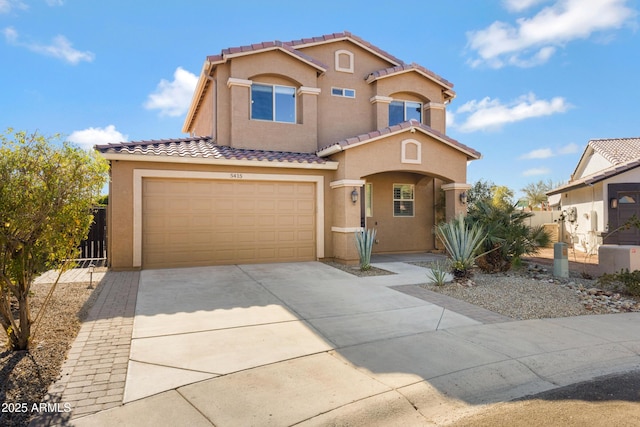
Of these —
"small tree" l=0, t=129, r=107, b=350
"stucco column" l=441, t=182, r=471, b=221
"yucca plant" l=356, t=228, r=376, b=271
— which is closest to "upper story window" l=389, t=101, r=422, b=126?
"stucco column" l=441, t=182, r=471, b=221

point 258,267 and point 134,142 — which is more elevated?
point 134,142

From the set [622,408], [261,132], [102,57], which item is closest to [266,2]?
[261,132]

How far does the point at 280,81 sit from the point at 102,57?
5.93 m

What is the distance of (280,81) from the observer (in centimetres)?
1472

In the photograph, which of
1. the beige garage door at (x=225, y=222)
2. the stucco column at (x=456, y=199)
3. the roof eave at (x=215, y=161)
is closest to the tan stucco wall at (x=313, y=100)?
the roof eave at (x=215, y=161)

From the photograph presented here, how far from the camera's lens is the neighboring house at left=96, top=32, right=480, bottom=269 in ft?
39.2

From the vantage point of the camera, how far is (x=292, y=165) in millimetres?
13141

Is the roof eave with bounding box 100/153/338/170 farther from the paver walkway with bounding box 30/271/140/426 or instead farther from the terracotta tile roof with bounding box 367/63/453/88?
the paver walkway with bounding box 30/271/140/426

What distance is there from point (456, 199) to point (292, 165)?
21.4ft

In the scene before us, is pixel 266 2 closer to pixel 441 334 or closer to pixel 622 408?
pixel 441 334

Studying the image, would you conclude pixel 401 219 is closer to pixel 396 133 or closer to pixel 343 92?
pixel 396 133

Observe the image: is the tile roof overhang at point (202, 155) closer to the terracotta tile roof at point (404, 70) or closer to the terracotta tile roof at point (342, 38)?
the terracotta tile roof at point (404, 70)

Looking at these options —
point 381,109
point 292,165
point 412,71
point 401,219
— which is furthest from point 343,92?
point 401,219

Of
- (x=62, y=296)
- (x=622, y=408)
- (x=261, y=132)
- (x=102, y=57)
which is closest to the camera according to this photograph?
(x=622, y=408)
